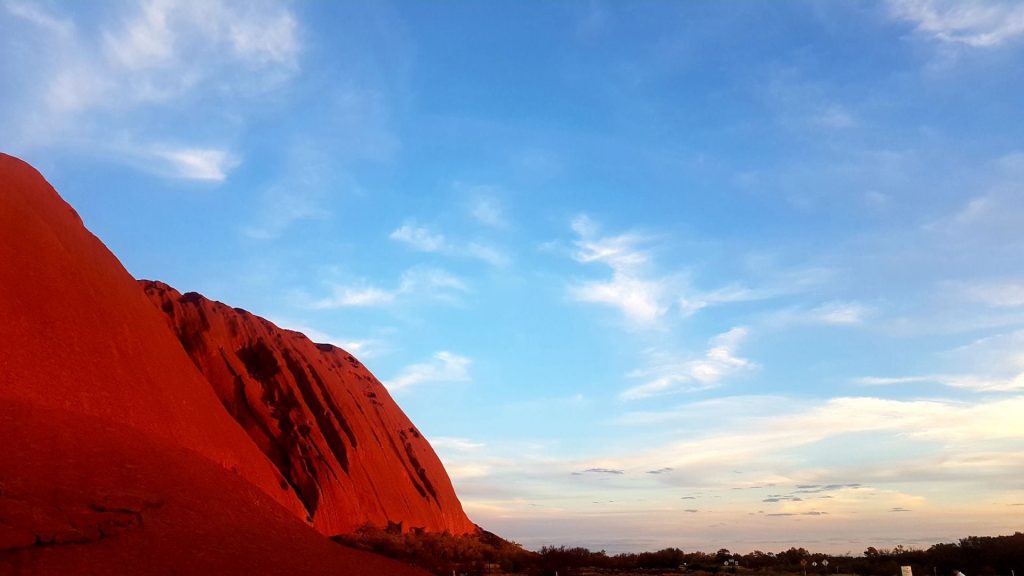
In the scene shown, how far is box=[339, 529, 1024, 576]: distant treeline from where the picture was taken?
35.4 m

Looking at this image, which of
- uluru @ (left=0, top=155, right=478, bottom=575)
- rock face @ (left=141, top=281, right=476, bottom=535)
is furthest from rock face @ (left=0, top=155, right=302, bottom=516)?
rock face @ (left=141, top=281, right=476, bottom=535)

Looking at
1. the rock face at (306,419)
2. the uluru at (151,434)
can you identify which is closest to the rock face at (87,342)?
the uluru at (151,434)

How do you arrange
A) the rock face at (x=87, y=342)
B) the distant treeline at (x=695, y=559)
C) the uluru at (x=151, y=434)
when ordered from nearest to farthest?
the uluru at (x=151, y=434), the rock face at (x=87, y=342), the distant treeline at (x=695, y=559)

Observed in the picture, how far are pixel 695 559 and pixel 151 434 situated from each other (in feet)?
110

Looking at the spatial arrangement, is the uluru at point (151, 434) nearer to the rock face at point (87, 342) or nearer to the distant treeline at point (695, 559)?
the rock face at point (87, 342)

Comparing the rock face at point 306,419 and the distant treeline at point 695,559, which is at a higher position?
the rock face at point 306,419

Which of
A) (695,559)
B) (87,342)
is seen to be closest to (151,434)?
(87,342)

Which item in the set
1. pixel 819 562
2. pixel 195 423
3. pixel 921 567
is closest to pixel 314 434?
pixel 195 423

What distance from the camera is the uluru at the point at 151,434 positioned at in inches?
850

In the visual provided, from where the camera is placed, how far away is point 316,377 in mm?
52719

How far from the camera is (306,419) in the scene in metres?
47.3

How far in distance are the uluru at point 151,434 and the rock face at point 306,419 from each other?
12cm

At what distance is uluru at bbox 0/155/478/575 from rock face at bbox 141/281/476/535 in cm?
12

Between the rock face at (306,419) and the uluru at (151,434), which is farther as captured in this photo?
the rock face at (306,419)
